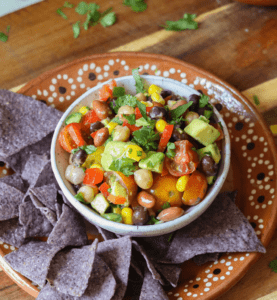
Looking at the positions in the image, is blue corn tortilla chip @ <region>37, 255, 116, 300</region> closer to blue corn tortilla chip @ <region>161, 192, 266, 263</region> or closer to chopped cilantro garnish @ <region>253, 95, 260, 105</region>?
blue corn tortilla chip @ <region>161, 192, 266, 263</region>

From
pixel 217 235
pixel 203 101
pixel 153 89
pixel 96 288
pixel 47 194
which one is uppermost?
pixel 153 89

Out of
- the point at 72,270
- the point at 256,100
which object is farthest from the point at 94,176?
the point at 256,100

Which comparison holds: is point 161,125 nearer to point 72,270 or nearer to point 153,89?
point 153,89

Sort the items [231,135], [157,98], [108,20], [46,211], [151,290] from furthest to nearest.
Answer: [108,20] < [231,135] < [46,211] < [157,98] < [151,290]

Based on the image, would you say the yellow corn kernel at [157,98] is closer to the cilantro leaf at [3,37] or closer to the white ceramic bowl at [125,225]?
the white ceramic bowl at [125,225]

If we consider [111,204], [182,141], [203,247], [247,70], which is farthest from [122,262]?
[247,70]

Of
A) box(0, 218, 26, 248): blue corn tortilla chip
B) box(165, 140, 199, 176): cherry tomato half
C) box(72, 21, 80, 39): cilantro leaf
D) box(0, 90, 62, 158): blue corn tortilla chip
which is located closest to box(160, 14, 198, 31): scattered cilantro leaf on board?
box(72, 21, 80, 39): cilantro leaf
